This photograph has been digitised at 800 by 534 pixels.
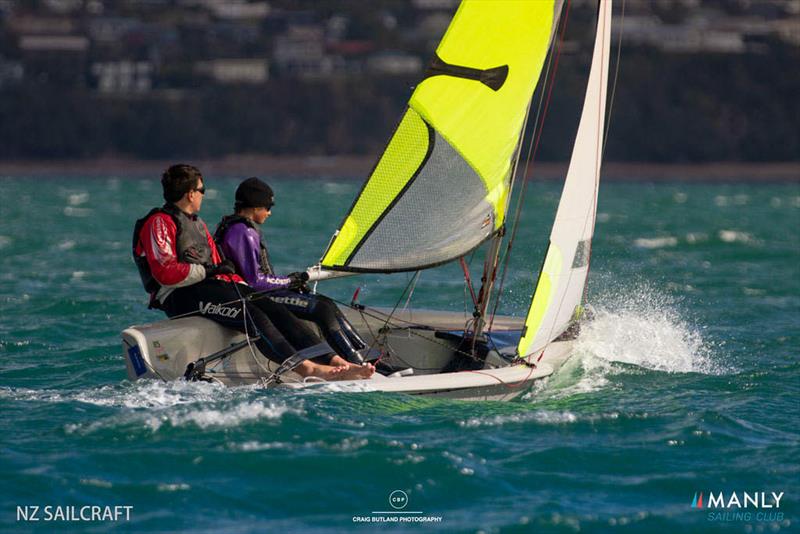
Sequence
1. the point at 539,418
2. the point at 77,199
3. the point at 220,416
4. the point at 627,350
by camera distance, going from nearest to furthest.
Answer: the point at 220,416 < the point at 539,418 < the point at 627,350 < the point at 77,199

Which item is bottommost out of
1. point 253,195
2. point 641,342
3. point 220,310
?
point 641,342

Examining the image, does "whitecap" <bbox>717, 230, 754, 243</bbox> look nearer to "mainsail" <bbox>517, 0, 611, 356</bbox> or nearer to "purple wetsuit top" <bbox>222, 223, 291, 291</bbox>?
"mainsail" <bbox>517, 0, 611, 356</bbox>

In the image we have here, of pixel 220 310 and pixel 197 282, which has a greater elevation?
pixel 197 282

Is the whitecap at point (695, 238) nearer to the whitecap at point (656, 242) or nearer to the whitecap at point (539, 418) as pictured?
the whitecap at point (656, 242)

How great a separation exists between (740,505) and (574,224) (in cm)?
193

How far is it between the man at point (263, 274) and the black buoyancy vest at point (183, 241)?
0.39 feet

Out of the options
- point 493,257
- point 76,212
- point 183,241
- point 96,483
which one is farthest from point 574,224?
point 76,212

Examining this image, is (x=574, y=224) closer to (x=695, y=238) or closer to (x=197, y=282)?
(x=197, y=282)

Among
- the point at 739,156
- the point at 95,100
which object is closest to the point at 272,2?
the point at 95,100

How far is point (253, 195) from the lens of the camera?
5762mm

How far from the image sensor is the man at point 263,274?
579 cm

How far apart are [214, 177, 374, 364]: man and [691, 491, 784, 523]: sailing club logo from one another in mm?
1776

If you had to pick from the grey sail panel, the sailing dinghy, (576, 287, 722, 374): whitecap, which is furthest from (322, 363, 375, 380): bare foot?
(576, 287, 722, 374): whitecap

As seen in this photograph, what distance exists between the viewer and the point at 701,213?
2914 cm
